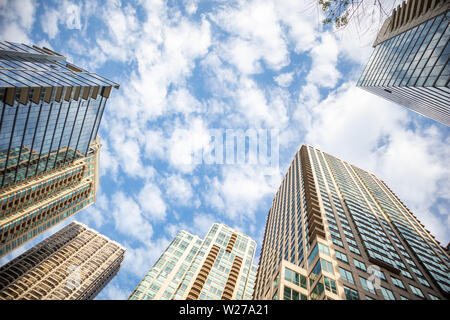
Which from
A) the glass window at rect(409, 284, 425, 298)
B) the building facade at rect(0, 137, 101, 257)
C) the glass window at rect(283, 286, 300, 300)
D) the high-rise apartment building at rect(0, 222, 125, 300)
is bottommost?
the high-rise apartment building at rect(0, 222, 125, 300)

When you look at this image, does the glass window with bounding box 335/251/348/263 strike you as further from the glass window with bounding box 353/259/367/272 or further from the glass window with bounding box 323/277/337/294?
the glass window with bounding box 323/277/337/294

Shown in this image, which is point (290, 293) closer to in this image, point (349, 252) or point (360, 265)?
point (360, 265)

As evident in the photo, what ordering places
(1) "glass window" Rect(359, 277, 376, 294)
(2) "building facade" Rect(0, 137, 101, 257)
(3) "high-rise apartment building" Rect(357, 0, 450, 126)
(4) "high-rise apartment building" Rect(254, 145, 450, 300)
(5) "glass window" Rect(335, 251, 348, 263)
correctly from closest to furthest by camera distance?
(1) "glass window" Rect(359, 277, 376, 294), (3) "high-rise apartment building" Rect(357, 0, 450, 126), (4) "high-rise apartment building" Rect(254, 145, 450, 300), (5) "glass window" Rect(335, 251, 348, 263), (2) "building facade" Rect(0, 137, 101, 257)

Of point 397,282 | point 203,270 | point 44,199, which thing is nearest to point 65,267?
point 44,199

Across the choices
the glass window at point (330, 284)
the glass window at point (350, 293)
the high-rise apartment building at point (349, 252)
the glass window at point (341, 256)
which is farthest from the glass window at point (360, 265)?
the glass window at point (330, 284)

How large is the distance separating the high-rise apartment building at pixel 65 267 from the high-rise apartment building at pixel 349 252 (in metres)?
113

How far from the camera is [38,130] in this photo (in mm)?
46031

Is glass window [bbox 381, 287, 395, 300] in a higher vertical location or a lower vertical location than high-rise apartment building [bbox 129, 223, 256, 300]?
higher

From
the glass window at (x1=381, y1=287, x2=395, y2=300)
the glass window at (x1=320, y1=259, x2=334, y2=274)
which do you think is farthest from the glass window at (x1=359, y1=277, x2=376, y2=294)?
the glass window at (x1=320, y1=259, x2=334, y2=274)

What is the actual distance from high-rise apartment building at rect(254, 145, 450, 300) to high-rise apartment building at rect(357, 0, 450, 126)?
26.9 m

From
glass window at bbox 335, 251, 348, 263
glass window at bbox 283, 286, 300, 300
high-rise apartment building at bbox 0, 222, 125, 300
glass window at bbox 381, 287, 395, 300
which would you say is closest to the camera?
glass window at bbox 381, 287, 395, 300

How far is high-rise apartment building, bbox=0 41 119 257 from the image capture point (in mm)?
39562

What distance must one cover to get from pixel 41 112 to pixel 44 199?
4320cm

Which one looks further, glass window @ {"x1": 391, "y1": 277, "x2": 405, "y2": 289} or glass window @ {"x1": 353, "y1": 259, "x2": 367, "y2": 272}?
glass window @ {"x1": 353, "y1": 259, "x2": 367, "y2": 272}
